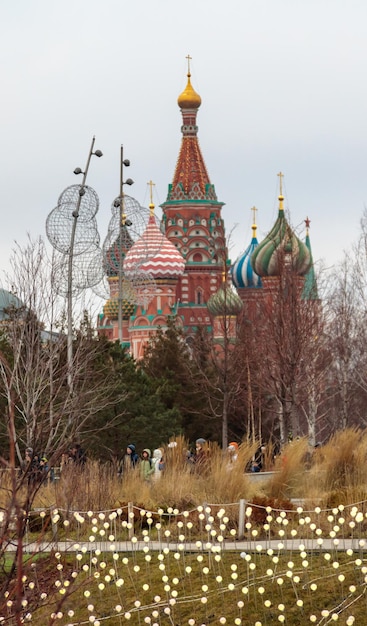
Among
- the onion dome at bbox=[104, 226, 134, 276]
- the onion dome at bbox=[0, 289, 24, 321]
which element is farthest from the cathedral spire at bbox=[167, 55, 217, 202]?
the onion dome at bbox=[104, 226, 134, 276]

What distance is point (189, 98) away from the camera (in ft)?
310

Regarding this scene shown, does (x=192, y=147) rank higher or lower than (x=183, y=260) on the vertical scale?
higher

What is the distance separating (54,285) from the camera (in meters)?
25.6

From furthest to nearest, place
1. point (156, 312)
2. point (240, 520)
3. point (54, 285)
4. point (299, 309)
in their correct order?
point (156, 312) < point (299, 309) < point (54, 285) < point (240, 520)

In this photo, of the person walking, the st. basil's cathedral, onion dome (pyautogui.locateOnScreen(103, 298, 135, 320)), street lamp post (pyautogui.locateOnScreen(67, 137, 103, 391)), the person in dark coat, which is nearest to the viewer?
the person walking

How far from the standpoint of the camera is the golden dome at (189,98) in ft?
311

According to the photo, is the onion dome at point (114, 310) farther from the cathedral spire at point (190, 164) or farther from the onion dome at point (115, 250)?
the onion dome at point (115, 250)

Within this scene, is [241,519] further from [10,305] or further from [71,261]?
[10,305]

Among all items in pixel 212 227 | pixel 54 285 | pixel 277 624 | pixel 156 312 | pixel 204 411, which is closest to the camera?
pixel 277 624

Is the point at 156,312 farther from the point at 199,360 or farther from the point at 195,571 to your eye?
the point at 195,571

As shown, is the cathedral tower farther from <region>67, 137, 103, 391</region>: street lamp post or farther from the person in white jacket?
the person in white jacket

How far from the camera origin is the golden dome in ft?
311

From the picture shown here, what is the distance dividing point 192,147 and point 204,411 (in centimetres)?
5458

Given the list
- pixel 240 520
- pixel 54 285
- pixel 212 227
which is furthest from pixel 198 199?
pixel 240 520
